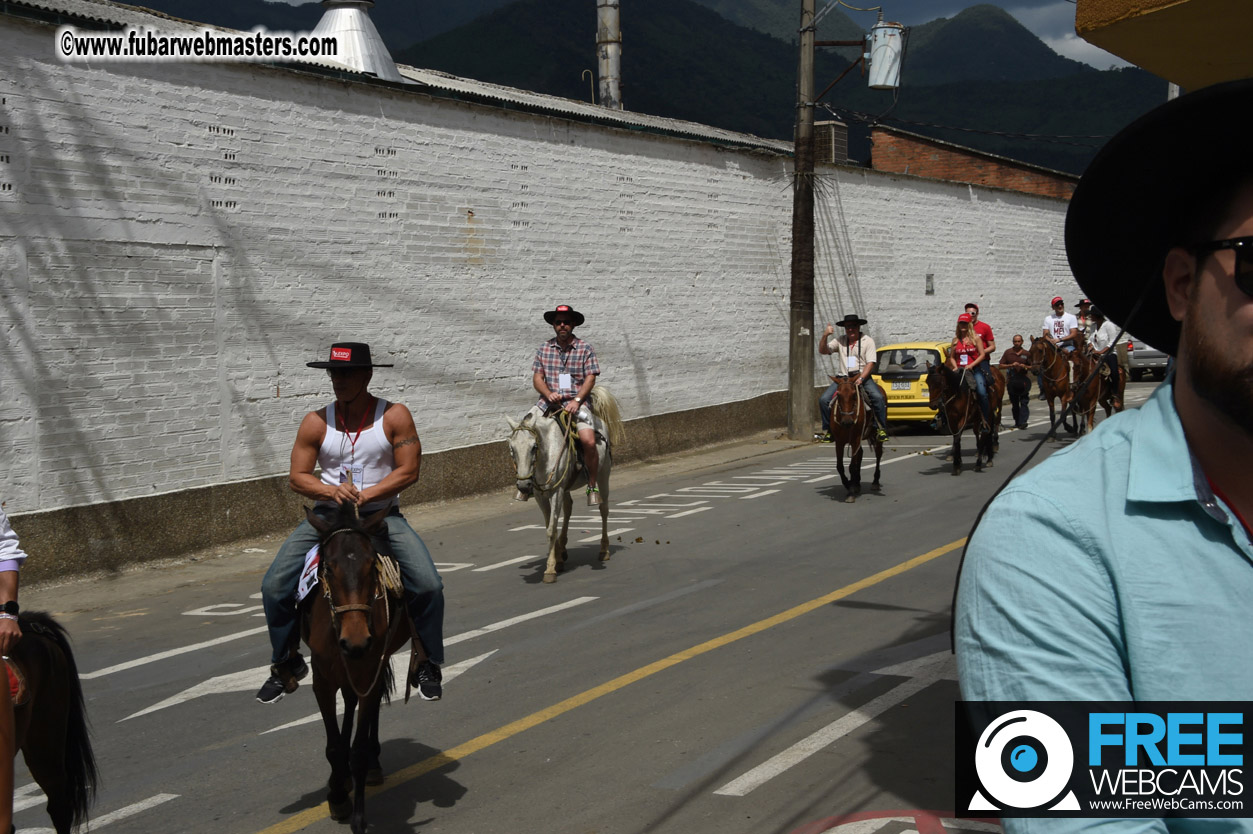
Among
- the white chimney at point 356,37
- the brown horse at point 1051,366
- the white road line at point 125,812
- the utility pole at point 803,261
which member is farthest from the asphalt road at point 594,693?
the white chimney at point 356,37

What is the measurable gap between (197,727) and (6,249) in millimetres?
6629

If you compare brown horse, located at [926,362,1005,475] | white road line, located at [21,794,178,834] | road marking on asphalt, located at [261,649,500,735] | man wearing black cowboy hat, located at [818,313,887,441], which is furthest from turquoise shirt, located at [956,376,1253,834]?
brown horse, located at [926,362,1005,475]

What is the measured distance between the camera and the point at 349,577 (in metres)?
5.52

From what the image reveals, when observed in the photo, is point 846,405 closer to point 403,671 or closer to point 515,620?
point 515,620

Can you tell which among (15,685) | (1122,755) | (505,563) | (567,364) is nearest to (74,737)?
(15,685)

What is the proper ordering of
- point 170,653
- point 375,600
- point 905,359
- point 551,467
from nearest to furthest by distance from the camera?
point 375,600 → point 170,653 → point 551,467 → point 905,359

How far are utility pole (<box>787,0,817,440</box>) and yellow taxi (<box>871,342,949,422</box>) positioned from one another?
5.09 feet

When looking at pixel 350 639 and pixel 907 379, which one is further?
pixel 907 379

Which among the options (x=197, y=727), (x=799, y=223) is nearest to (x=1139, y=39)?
(x=197, y=727)

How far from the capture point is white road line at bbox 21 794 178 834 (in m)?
5.76

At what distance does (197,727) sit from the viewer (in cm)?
735

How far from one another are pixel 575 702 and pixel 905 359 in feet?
62.0

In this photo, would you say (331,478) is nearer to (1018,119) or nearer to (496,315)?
(496,315)

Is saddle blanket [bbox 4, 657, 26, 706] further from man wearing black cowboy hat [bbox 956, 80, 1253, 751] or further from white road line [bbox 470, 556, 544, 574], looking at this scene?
white road line [bbox 470, 556, 544, 574]
